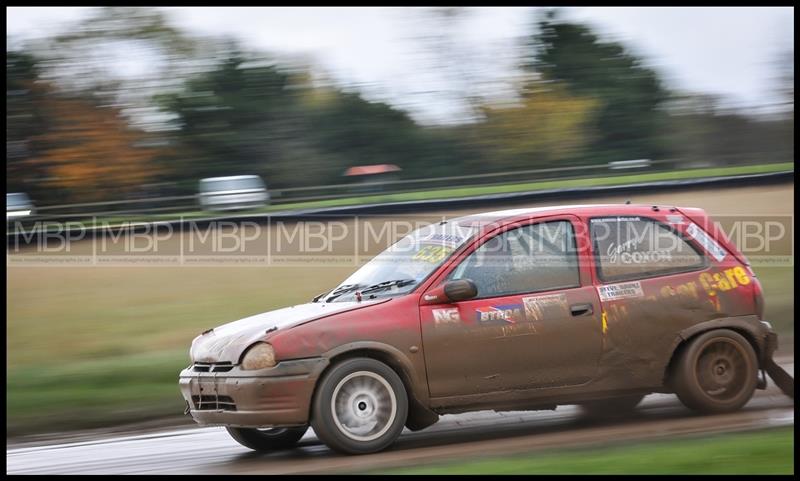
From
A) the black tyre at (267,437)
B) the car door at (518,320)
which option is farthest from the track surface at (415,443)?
the car door at (518,320)

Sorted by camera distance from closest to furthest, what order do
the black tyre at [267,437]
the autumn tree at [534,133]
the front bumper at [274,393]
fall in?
the front bumper at [274,393]
the black tyre at [267,437]
the autumn tree at [534,133]

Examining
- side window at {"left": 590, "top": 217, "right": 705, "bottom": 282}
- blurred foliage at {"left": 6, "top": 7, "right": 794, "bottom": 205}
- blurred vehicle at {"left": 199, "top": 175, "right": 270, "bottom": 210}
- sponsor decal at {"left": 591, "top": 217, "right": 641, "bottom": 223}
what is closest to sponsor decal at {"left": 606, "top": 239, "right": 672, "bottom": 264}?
side window at {"left": 590, "top": 217, "right": 705, "bottom": 282}

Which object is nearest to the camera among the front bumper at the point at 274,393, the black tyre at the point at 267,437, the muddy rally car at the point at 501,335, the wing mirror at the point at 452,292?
the front bumper at the point at 274,393

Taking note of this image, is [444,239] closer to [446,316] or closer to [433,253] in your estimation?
[433,253]

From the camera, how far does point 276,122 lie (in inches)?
1323

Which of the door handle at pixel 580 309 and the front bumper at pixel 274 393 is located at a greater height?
the door handle at pixel 580 309

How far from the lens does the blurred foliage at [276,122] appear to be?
31.1m

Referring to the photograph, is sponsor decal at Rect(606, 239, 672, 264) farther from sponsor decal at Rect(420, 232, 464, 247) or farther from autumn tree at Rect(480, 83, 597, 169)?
autumn tree at Rect(480, 83, 597, 169)

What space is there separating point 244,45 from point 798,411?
96.8ft

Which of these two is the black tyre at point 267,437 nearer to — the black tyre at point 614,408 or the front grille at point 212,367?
the front grille at point 212,367

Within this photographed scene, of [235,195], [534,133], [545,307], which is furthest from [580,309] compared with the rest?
[534,133]

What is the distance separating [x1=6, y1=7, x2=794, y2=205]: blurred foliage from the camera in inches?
1225

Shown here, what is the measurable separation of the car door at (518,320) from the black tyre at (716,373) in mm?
755

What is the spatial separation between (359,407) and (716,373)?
110 inches
